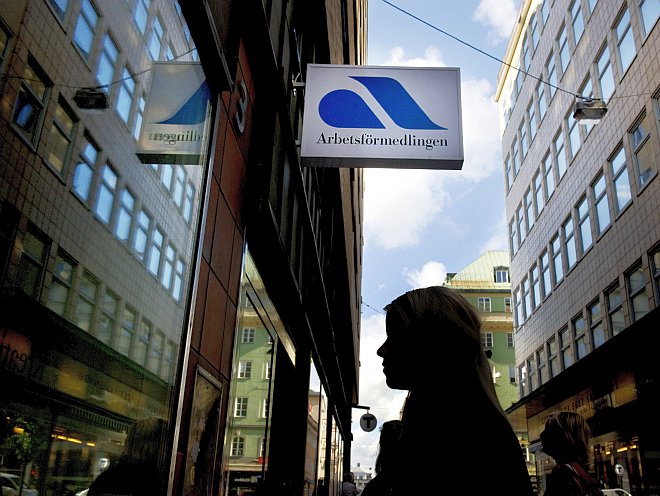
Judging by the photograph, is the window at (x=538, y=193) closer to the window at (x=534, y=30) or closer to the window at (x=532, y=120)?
the window at (x=532, y=120)

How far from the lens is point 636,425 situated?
17953mm

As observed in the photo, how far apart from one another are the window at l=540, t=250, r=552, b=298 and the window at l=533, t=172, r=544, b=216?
2.13m

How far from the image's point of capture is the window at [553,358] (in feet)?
89.2

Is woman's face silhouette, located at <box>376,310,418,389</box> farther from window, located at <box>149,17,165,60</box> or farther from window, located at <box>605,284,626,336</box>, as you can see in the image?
window, located at <box>605,284,626,336</box>

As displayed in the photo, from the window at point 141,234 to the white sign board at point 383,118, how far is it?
3.64 m

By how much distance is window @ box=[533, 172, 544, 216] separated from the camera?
29297mm

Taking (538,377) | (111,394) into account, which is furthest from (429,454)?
(538,377)

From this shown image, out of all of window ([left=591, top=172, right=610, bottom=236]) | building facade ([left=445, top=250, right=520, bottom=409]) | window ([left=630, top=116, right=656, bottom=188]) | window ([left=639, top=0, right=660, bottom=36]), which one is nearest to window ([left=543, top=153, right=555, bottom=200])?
window ([left=591, top=172, right=610, bottom=236])

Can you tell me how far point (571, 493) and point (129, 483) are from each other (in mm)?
2211

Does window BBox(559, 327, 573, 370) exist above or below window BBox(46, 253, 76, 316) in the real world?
above

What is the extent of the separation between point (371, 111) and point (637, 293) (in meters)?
14.7

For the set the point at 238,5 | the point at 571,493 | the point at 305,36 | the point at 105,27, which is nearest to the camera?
the point at 571,493

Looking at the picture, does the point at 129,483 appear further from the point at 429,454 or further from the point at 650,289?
the point at 650,289

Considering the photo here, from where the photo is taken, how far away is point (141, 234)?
3432mm
